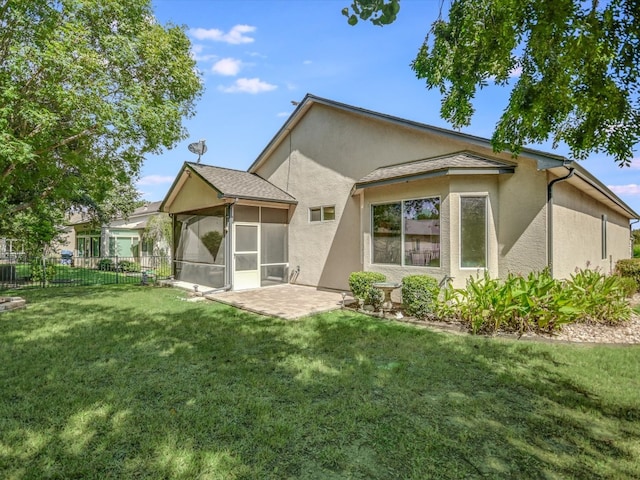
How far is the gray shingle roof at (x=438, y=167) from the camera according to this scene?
896 cm

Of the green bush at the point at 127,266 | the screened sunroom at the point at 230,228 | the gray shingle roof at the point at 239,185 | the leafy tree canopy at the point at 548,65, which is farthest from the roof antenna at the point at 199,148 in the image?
the leafy tree canopy at the point at 548,65

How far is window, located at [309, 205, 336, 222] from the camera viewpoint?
13582mm

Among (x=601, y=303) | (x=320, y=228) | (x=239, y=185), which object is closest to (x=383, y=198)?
(x=320, y=228)

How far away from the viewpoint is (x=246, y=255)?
45.1 ft

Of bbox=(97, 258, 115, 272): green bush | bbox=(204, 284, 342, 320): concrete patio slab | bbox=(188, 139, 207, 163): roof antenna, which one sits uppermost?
bbox=(188, 139, 207, 163): roof antenna

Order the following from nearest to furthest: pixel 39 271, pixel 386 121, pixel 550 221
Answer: pixel 550 221, pixel 386 121, pixel 39 271

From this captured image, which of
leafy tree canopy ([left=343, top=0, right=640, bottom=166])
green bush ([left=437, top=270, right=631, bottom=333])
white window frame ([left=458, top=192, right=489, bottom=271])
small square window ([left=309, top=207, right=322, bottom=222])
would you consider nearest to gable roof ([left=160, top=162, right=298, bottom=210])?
small square window ([left=309, top=207, right=322, bottom=222])

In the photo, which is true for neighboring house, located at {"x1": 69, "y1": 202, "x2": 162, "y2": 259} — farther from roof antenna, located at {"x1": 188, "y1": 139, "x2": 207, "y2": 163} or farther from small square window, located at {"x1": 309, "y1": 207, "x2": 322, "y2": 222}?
small square window, located at {"x1": 309, "y1": 207, "x2": 322, "y2": 222}

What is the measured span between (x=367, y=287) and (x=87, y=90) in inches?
427

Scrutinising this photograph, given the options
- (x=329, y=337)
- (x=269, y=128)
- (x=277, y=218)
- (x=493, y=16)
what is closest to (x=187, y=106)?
(x=269, y=128)

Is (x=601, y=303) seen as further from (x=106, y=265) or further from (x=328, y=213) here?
(x=106, y=265)

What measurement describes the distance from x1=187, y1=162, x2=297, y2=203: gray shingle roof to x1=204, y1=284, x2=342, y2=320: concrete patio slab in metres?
3.78

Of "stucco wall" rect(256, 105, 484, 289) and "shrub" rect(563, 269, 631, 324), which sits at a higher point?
"stucco wall" rect(256, 105, 484, 289)

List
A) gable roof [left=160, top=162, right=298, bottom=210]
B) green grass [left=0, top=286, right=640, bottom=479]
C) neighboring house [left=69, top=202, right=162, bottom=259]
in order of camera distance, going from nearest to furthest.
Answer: green grass [left=0, top=286, right=640, bottom=479], gable roof [left=160, top=162, right=298, bottom=210], neighboring house [left=69, top=202, right=162, bottom=259]
